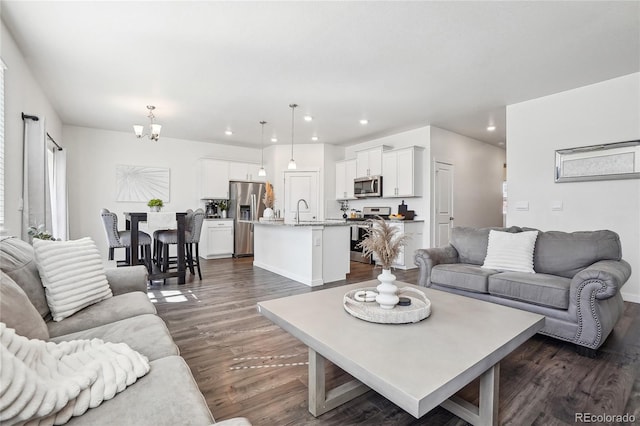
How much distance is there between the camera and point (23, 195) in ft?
10.5

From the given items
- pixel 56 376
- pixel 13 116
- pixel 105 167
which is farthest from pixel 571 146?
pixel 105 167

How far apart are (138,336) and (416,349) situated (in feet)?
4.25

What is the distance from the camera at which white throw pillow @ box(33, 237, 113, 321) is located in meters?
1.71

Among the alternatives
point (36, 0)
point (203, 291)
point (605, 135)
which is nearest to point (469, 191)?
point (605, 135)

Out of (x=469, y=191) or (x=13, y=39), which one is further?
(x=469, y=191)

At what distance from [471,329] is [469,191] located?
5.80m

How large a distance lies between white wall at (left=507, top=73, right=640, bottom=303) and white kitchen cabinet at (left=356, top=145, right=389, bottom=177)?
239 centimetres

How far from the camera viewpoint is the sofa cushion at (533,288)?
2.44m

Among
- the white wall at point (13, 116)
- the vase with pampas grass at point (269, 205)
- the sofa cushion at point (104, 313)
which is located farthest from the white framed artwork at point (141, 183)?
the sofa cushion at point (104, 313)

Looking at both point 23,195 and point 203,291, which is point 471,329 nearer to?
point 203,291

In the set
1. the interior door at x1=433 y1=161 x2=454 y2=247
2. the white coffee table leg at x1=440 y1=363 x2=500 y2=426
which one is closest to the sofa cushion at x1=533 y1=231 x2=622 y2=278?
the white coffee table leg at x1=440 y1=363 x2=500 y2=426

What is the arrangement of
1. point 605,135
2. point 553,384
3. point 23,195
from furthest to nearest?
point 605,135 < point 23,195 < point 553,384

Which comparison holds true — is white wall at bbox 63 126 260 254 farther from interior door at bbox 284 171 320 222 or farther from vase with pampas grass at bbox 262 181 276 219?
interior door at bbox 284 171 320 222

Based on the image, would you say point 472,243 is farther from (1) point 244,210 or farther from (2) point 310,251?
(1) point 244,210
